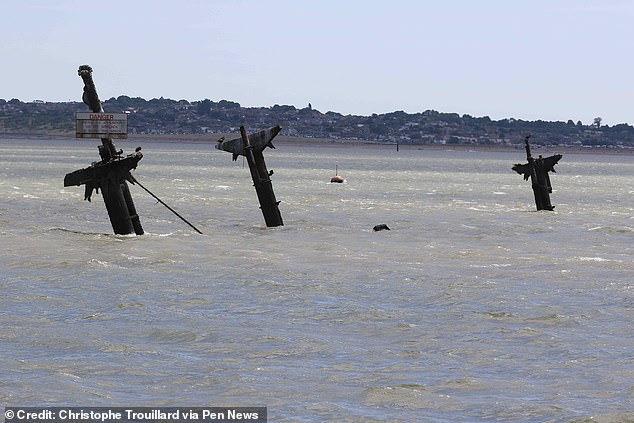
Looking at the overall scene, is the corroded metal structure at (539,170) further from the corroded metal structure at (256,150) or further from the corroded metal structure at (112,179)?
the corroded metal structure at (112,179)

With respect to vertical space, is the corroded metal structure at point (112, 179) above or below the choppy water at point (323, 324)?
above

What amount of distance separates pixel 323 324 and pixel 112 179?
1415 cm

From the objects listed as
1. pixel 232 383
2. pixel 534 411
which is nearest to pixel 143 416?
pixel 232 383

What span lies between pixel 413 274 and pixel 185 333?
8820 mm

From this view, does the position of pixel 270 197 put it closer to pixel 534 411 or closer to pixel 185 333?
pixel 185 333

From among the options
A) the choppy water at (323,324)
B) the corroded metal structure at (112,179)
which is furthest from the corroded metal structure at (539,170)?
the corroded metal structure at (112,179)

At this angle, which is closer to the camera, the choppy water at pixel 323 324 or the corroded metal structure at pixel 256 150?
the choppy water at pixel 323 324

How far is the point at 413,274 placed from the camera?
25.8m

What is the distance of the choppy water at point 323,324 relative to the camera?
1412 centimetres

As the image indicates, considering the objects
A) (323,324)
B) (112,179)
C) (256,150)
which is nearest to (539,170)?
(256,150)

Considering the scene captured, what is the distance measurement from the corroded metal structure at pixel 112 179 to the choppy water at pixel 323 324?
54cm

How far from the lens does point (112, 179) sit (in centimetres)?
3191

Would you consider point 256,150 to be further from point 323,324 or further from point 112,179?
point 323,324

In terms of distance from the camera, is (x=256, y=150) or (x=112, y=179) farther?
(x=256, y=150)
